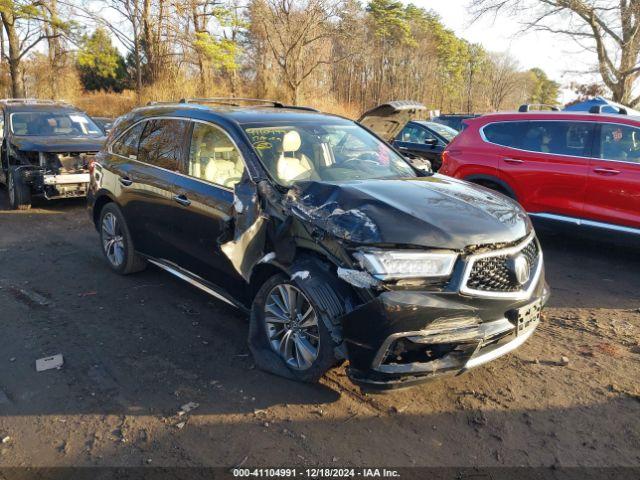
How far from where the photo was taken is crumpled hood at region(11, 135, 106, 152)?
8.83m

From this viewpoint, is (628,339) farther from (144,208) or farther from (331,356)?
(144,208)

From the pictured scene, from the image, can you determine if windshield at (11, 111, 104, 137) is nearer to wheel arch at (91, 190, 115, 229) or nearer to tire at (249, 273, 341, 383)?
wheel arch at (91, 190, 115, 229)

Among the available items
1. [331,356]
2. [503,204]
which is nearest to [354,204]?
[331,356]

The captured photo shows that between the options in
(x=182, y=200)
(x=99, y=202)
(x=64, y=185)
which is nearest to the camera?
(x=182, y=200)

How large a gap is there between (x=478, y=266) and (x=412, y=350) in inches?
25.1

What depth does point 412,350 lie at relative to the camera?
Answer: 2.95 meters

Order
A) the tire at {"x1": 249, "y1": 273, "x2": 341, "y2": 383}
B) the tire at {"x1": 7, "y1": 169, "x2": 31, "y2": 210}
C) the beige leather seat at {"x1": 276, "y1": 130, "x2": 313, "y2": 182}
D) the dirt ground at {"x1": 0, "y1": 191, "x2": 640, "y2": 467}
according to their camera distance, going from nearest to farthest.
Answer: the dirt ground at {"x1": 0, "y1": 191, "x2": 640, "y2": 467}, the tire at {"x1": 249, "y1": 273, "x2": 341, "y2": 383}, the beige leather seat at {"x1": 276, "y1": 130, "x2": 313, "y2": 182}, the tire at {"x1": 7, "y1": 169, "x2": 31, "y2": 210}

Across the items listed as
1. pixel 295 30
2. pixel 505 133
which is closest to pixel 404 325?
pixel 505 133

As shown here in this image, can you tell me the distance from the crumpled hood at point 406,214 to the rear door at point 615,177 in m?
3.00

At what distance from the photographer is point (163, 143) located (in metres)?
4.86

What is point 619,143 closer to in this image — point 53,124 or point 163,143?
point 163,143

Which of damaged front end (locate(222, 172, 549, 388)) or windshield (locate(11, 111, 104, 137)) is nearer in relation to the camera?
damaged front end (locate(222, 172, 549, 388))

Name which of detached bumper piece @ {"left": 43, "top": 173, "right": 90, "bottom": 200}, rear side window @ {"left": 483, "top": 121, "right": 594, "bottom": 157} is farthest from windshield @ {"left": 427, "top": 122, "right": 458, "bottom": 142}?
detached bumper piece @ {"left": 43, "top": 173, "right": 90, "bottom": 200}

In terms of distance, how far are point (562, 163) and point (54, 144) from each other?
816 centimetres
